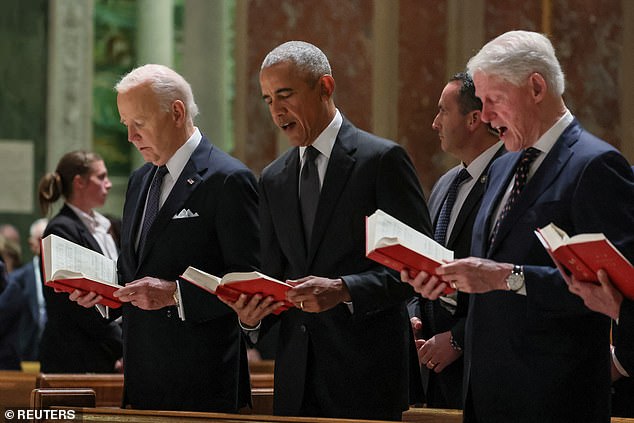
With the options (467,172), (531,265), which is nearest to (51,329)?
(467,172)

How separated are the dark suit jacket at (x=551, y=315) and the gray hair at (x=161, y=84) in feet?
5.02

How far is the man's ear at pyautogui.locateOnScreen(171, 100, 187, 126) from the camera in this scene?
473cm

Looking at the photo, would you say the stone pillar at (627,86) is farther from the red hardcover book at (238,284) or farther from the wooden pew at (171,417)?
the wooden pew at (171,417)

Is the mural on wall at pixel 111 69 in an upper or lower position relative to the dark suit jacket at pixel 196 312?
upper

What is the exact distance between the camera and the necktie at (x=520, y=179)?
3.79 meters

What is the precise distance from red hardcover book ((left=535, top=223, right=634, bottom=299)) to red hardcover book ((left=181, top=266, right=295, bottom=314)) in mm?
942

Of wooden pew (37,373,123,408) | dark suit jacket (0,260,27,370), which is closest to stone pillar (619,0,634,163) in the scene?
wooden pew (37,373,123,408)

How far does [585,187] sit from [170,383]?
173 centimetres

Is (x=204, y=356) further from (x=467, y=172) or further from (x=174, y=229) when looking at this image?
(x=467, y=172)

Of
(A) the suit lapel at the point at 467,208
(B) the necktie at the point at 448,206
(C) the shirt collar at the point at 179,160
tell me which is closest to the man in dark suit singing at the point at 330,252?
(C) the shirt collar at the point at 179,160

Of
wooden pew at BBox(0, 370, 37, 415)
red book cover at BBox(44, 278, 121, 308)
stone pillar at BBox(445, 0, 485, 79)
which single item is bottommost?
wooden pew at BBox(0, 370, 37, 415)

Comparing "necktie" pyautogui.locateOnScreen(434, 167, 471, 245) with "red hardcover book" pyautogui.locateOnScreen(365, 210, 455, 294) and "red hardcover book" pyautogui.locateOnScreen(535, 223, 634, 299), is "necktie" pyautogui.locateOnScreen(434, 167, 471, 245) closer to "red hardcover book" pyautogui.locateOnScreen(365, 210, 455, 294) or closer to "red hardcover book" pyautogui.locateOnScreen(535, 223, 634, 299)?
"red hardcover book" pyautogui.locateOnScreen(365, 210, 455, 294)

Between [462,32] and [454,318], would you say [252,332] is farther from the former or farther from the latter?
[462,32]

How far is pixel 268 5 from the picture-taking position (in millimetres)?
8195
